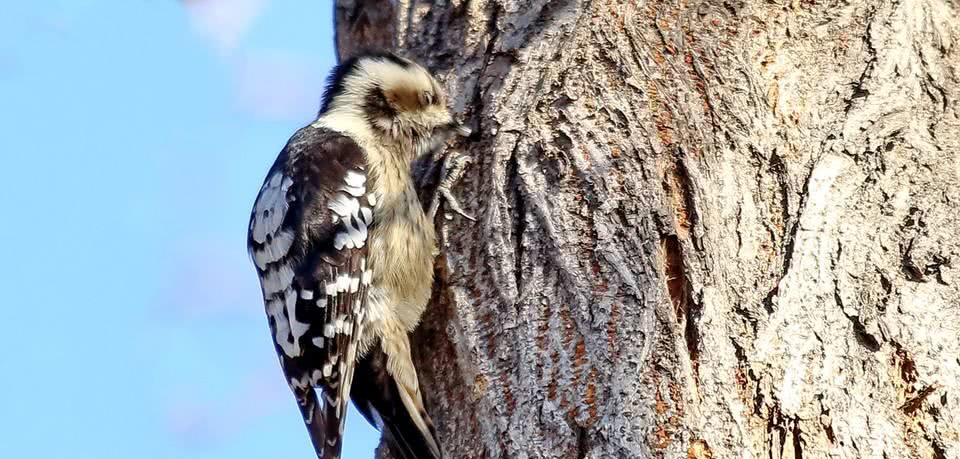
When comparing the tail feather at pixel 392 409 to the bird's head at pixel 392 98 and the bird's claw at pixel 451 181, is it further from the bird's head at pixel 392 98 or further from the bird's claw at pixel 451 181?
the bird's head at pixel 392 98

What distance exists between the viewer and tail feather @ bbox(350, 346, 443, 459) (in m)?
3.19

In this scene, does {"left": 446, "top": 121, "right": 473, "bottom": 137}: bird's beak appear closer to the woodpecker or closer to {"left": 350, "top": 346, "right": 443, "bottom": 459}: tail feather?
the woodpecker

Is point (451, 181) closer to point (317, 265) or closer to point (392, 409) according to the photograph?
point (317, 265)

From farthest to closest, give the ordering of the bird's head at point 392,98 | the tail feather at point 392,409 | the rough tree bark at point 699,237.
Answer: the bird's head at point 392,98 → the tail feather at point 392,409 → the rough tree bark at point 699,237

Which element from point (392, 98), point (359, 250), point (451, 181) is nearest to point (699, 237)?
point (451, 181)

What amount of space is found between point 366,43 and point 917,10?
2.03 meters

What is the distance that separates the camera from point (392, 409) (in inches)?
132

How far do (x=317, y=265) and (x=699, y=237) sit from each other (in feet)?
4.04

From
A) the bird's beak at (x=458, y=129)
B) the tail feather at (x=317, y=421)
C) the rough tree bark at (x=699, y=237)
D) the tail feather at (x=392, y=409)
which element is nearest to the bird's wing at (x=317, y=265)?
the tail feather at (x=317, y=421)

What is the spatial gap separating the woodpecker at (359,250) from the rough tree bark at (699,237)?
0.39ft

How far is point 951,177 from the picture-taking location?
3.36m

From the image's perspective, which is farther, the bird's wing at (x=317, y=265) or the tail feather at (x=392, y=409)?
the bird's wing at (x=317, y=265)

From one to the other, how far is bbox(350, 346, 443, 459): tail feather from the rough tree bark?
81 mm

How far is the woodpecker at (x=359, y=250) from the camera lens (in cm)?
337
